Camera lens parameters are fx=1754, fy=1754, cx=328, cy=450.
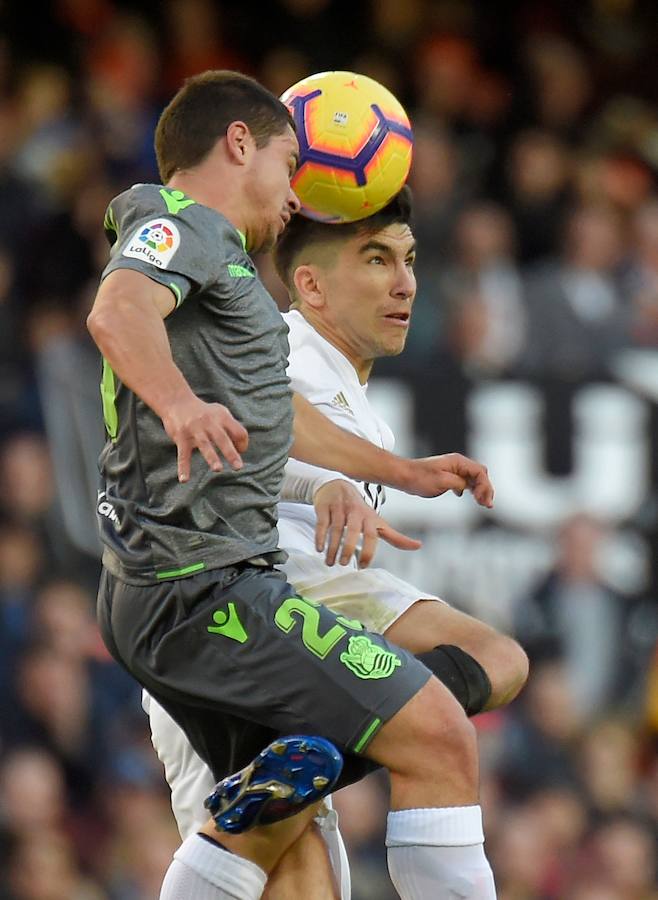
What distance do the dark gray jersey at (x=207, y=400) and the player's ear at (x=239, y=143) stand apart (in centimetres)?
18

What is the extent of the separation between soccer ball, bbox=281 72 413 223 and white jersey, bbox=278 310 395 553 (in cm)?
30

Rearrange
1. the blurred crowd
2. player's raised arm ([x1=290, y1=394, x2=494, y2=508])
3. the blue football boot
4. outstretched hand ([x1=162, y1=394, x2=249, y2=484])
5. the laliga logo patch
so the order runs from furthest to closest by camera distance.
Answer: the blurred crowd
player's raised arm ([x1=290, y1=394, x2=494, y2=508])
the blue football boot
the laliga logo patch
outstretched hand ([x1=162, y1=394, x2=249, y2=484])

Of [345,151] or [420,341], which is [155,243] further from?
[420,341]

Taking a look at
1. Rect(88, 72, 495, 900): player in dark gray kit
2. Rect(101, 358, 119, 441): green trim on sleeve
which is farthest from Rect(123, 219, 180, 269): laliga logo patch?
Rect(101, 358, 119, 441): green trim on sleeve

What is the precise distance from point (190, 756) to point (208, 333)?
1.19 m

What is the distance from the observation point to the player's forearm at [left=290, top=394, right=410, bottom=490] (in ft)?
12.0

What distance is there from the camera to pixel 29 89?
7.84 meters

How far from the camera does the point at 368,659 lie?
10.9 ft

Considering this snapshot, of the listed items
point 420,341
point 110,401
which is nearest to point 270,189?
point 110,401

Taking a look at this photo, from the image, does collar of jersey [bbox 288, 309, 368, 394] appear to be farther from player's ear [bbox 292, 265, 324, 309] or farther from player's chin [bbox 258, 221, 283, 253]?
player's chin [bbox 258, 221, 283, 253]

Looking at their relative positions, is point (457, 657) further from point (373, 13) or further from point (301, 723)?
point (373, 13)

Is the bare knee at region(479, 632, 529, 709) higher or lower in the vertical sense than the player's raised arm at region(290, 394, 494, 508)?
lower

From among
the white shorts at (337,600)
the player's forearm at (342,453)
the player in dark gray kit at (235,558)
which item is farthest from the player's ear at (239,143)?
the white shorts at (337,600)

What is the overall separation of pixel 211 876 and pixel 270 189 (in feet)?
4.59
